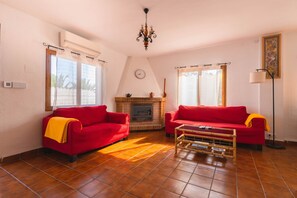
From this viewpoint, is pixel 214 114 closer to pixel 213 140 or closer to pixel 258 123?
pixel 258 123

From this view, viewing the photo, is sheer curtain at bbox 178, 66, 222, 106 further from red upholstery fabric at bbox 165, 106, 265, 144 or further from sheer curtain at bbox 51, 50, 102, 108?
sheer curtain at bbox 51, 50, 102, 108

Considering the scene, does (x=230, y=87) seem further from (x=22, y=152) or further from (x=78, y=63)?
(x=22, y=152)

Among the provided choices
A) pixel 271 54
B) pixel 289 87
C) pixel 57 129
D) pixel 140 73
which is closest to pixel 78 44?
pixel 57 129

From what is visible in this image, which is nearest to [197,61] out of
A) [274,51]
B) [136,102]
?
[274,51]

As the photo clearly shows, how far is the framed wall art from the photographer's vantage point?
3.20 metres

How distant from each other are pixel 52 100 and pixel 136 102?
222cm

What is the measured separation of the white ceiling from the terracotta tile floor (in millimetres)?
2492

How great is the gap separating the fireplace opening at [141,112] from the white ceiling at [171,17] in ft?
6.46

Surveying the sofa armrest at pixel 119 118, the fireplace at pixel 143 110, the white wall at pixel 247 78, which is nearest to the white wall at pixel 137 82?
the fireplace at pixel 143 110

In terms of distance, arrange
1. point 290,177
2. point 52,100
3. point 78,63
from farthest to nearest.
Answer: point 78,63 < point 52,100 < point 290,177

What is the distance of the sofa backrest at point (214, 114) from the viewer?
11.4 ft

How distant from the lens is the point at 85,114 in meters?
3.10

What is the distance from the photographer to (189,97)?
439 centimetres

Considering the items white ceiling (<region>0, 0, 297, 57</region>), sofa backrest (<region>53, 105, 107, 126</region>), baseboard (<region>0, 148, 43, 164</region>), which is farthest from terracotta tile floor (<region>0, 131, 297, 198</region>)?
white ceiling (<region>0, 0, 297, 57</region>)
